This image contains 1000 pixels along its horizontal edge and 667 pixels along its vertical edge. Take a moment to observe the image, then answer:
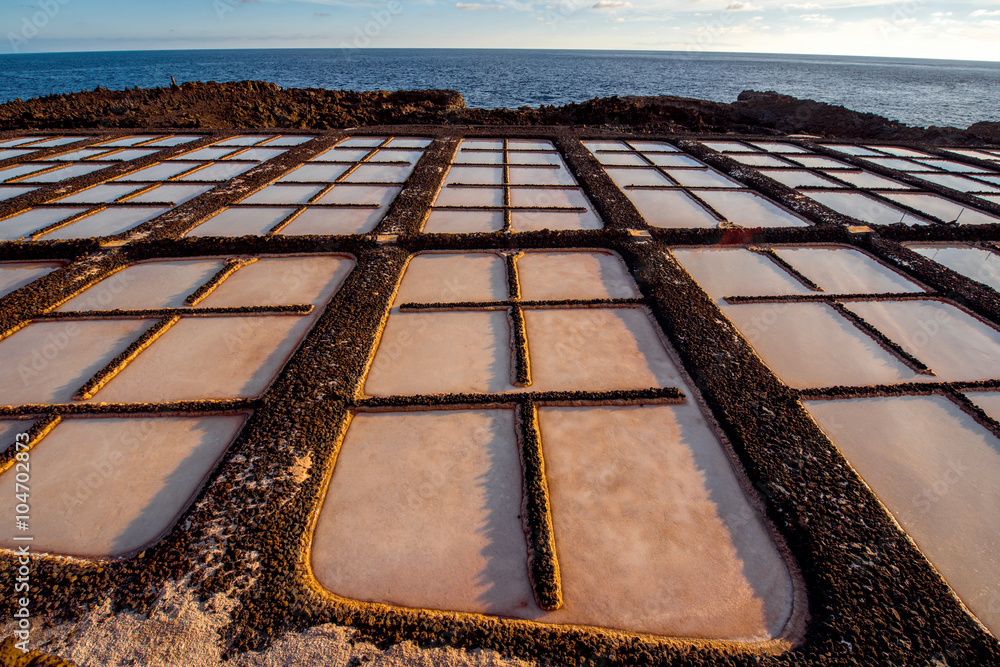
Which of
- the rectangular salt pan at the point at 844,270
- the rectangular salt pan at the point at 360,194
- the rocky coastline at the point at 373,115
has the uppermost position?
the rocky coastline at the point at 373,115

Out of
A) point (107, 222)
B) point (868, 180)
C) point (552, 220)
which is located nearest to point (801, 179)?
point (868, 180)

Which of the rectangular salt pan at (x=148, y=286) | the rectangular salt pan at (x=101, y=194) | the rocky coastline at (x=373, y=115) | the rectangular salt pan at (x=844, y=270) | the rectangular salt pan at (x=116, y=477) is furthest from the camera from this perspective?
the rocky coastline at (x=373, y=115)

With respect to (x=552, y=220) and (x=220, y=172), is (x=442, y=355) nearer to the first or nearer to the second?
(x=552, y=220)

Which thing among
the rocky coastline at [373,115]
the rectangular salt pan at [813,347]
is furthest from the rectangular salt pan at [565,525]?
the rocky coastline at [373,115]

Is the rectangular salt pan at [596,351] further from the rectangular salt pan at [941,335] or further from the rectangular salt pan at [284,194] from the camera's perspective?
the rectangular salt pan at [284,194]

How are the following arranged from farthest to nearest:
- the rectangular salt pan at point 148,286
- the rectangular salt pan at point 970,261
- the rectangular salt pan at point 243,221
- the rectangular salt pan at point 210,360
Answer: the rectangular salt pan at point 243,221 → the rectangular salt pan at point 970,261 → the rectangular salt pan at point 148,286 → the rectangular salt pan at point 210,360

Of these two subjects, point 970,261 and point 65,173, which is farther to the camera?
point 65,173

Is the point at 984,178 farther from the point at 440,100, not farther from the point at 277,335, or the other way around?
the point at 440,100

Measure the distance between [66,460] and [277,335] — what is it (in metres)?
2.48

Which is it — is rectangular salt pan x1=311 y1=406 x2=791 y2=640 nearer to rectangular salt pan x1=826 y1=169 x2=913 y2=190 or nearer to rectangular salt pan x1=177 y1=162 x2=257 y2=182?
rectangular salt pan x1=177 y1=162 x2=257 y2=182

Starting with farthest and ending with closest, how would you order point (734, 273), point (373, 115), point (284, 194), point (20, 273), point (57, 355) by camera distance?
point (373, 115) → point (284, 194) → point (734, 273) → point (20, 273) → point (57, 355)

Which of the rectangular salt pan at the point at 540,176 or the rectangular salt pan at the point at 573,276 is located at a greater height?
the rectangular salt pan at the point at 540,176

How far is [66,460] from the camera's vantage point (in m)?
4.29

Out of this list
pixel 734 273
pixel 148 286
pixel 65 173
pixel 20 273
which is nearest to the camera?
pixel 148 286
